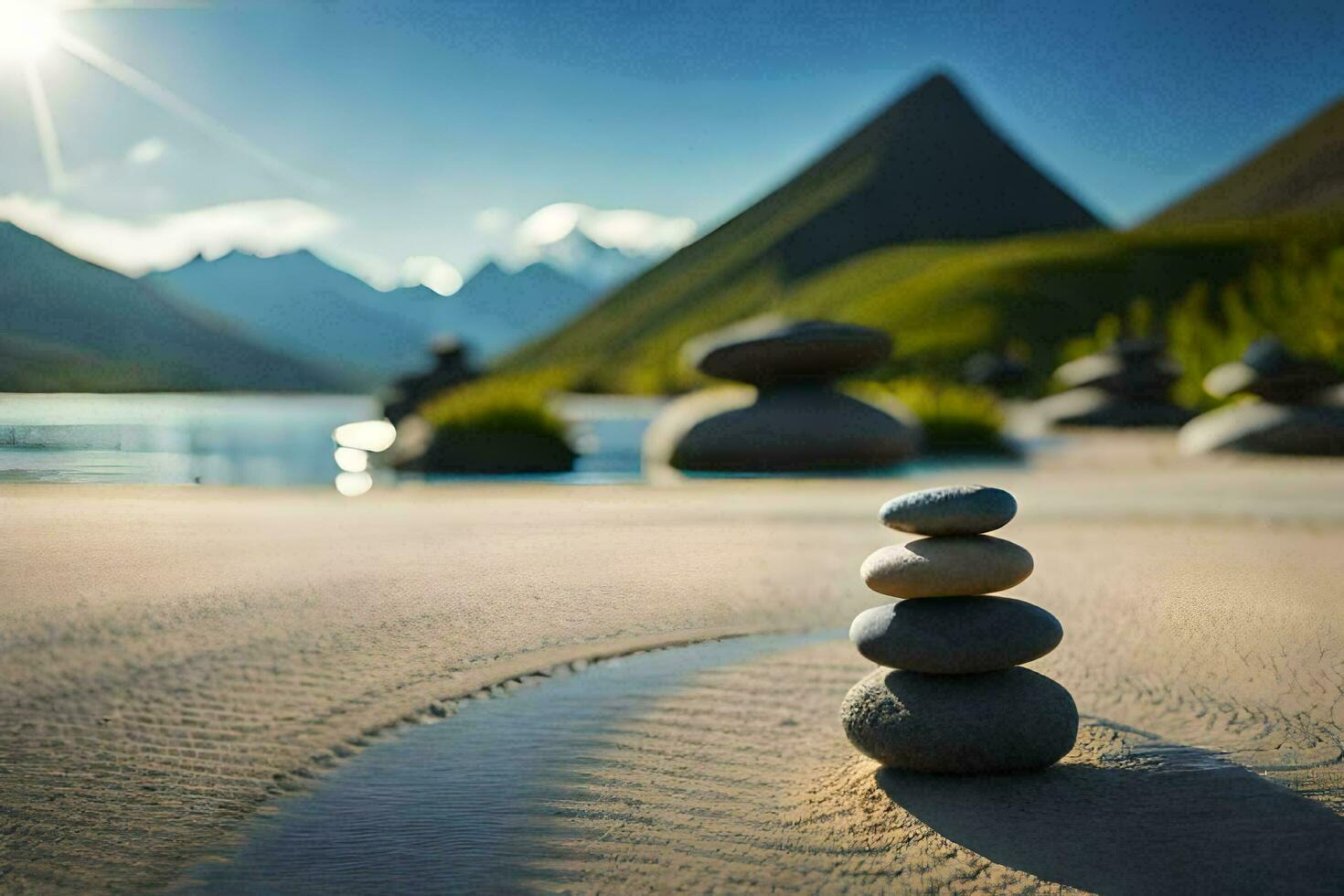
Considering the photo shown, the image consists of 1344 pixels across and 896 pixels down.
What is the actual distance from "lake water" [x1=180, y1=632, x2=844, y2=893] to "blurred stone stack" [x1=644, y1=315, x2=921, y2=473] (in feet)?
30.4

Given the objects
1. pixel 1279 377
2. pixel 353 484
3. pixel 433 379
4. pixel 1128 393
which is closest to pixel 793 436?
pixel 353 484

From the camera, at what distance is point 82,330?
167 inches

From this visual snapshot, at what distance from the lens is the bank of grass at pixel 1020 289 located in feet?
203

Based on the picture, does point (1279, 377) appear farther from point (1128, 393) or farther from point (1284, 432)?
point (1128, 393)

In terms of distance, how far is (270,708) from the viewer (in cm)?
409

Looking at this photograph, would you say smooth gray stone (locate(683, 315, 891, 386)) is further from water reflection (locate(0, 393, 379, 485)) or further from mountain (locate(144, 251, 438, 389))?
water reflection (locate(0, 393, 379, 485))

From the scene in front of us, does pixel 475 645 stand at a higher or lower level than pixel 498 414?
lower

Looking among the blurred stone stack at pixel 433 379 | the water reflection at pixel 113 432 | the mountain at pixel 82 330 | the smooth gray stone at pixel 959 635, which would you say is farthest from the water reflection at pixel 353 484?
the blurred stone stack at pixel 433 379

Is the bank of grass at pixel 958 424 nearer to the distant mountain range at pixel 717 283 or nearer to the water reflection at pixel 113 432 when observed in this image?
the distant mountain range at pixel 717 283

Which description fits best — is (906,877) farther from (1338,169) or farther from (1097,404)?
(1338,169)

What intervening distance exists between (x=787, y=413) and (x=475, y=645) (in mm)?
9555

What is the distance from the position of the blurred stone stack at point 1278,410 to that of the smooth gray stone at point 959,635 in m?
13.8

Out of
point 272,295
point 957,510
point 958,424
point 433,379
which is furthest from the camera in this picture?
point 433,379

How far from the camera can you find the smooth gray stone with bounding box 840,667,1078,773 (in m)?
3.46
